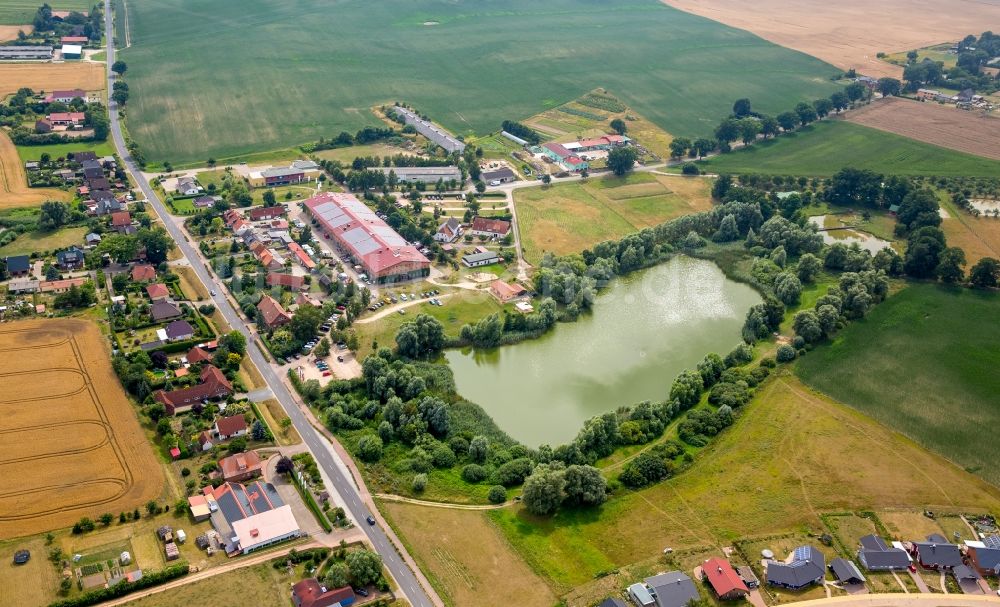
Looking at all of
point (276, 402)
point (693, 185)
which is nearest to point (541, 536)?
point (276, 402)

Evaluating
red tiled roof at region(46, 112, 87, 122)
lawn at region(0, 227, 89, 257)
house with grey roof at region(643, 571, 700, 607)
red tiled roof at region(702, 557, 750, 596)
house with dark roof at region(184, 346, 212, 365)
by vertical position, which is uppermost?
red tiled roof at region(46, 112, 87, 122)

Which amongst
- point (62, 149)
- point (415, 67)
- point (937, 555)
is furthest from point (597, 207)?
point (62, 149)

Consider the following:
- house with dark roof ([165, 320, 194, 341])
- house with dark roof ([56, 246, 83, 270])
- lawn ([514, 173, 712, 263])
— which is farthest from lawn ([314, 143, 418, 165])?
house with dark roof ([165, 320, 194, 341])

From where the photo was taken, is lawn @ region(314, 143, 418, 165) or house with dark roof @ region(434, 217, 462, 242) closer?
house with dark roof @ region(434, 217, 462, 242)

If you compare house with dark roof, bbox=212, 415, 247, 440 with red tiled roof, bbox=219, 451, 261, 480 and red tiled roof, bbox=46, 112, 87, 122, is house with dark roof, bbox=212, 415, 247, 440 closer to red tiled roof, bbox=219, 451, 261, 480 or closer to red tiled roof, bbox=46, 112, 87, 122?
red tiled roof, bbox=219, 451, 261, 480

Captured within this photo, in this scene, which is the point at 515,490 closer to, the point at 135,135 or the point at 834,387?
the point at 834,387

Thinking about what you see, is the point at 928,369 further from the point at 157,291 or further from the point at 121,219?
the point at 121,219

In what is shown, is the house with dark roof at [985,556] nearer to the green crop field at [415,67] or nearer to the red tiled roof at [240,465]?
the red tiled roof at [240,465]
